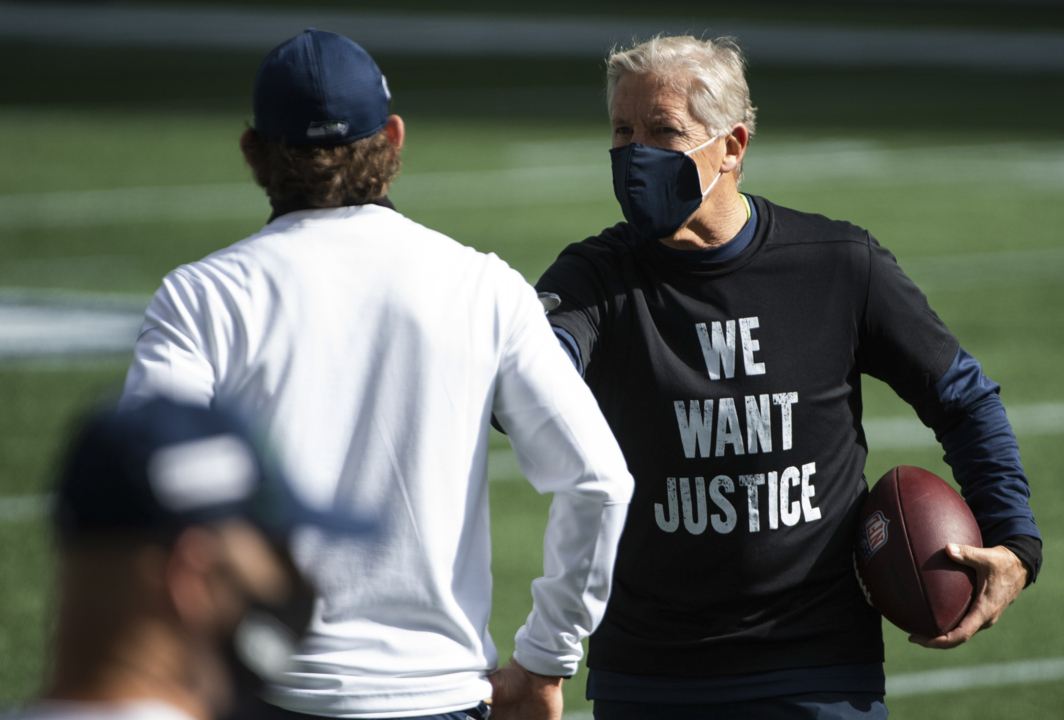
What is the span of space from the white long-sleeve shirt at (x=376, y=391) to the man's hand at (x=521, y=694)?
0.65 feet

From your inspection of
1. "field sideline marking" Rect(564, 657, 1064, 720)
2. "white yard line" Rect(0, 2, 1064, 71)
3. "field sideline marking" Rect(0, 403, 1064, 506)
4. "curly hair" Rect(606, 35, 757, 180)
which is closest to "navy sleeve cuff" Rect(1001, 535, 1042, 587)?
"curly hair" Rect(606, 35, 757, 180)

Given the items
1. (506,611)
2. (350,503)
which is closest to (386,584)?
(350,503)

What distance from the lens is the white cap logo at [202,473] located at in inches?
51.3

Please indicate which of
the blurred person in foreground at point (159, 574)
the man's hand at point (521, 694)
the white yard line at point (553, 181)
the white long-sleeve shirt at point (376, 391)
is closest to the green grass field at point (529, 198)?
the white yard line at point (553, 181)

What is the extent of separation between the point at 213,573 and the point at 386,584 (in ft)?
3.55

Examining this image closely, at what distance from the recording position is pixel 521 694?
8.91 ft

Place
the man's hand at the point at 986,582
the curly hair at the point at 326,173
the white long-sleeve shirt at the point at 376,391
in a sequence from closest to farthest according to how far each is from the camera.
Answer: the white long-sleeve shirt at the point at 376,391, the curly hair at the point at 326,173, the man's hand at the point at 986,582

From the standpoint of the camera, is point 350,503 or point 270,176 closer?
point 350,503

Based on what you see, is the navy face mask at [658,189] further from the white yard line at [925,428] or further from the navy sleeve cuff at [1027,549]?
the white yard line at [925,428]

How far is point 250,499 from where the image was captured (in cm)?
133

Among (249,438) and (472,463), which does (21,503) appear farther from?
(249,438)

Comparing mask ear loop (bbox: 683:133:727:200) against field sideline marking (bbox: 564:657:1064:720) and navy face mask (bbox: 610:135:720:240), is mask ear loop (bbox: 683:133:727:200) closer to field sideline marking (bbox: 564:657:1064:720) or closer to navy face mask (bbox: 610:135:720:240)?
navy face mask (bbox: 610:135:720:240)

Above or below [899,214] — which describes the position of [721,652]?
above

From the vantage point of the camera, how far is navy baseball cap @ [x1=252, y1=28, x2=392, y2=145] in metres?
2.51
